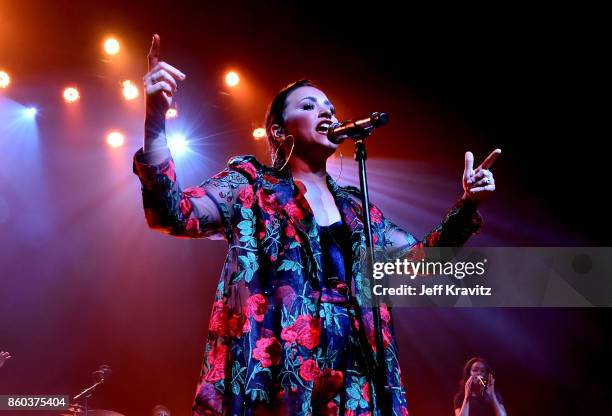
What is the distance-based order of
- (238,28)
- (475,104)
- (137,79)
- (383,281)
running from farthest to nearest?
(137,79) < (238,28) < (475,104) < (383,281)

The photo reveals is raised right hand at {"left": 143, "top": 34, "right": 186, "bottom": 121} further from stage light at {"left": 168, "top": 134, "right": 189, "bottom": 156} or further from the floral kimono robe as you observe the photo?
stage light at {"left": 168, "top": 134, "right": 189, "bottom": 156}

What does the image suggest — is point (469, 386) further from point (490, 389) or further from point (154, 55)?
point (154, 55)

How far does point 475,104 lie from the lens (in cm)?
457

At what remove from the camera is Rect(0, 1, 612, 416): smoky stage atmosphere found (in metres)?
4.35

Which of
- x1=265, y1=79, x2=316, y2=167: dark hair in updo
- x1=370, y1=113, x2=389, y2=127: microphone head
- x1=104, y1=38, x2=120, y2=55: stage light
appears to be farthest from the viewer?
x1=104, y1=38, x2=120, y2=55: stage light

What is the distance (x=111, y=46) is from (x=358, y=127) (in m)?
4.37

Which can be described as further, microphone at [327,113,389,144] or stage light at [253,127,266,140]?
stage light at [253,127,266,140]

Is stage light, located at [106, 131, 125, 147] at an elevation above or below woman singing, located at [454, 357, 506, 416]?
above

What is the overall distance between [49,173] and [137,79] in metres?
1.37

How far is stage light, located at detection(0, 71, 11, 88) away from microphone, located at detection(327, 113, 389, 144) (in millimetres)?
4854

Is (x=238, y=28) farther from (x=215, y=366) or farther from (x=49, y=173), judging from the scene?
(x=215, y=366)

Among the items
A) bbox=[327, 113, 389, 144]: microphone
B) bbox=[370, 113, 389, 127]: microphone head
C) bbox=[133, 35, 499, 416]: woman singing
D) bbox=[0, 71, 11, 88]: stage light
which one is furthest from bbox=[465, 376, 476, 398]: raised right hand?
bbox=[0, 71, 11, 88]: stage light

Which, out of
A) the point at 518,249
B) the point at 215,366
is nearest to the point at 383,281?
the point at 215,366

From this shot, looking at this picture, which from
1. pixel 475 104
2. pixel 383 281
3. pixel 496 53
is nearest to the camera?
pixel 383 281
